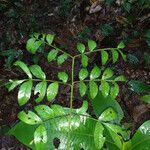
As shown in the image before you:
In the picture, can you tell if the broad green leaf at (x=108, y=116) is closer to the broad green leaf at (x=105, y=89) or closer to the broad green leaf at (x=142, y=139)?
the broad green leaf at (x=105, y=89)

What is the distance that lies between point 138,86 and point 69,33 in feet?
3.67

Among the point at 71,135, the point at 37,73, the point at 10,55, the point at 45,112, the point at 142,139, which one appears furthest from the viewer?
the point at 10,55

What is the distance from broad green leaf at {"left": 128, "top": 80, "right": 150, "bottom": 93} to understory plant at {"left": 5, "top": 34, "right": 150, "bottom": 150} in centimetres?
59

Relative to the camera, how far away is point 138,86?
3.22m

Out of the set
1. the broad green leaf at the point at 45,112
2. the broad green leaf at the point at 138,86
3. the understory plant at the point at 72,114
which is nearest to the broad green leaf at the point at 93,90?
the understory plant at the point at 72,114

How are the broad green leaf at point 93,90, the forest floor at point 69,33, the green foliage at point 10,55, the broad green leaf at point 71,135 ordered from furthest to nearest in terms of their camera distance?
the green foliage at point 10,55 < the forest floor at point 69,33 < the broad green leaf at point 71,135 < the broad green leaf at point 93,90

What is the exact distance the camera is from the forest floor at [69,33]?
11.3 ft

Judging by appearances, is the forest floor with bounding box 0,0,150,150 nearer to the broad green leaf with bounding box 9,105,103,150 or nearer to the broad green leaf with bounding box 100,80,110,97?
the broad green leaf with bounding box 9,105,103,150

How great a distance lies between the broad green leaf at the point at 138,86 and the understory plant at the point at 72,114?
0.59 metres

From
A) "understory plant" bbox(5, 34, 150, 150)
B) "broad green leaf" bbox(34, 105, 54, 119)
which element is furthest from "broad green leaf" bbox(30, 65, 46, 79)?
"broad green leaf" bbox(34, 105, 54, 119)

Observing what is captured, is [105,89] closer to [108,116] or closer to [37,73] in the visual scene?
[108,116]

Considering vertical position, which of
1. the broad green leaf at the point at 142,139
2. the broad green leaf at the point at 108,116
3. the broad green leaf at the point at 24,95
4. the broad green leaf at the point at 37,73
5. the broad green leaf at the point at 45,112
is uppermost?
the broad green leaf at the point at 37,73

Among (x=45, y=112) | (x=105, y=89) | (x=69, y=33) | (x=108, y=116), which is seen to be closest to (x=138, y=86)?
(x=69, y=33)

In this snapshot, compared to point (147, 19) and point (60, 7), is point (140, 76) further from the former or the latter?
point (60, 7)
